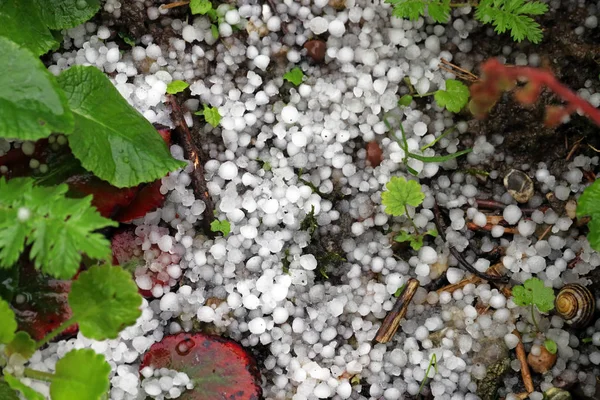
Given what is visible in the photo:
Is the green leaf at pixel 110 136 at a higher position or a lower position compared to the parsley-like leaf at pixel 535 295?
higher

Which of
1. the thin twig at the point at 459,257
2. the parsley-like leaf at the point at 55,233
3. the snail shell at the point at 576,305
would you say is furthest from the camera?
the thin twig at the point at 459,257

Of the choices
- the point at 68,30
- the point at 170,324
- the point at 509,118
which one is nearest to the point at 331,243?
the point at 170,324

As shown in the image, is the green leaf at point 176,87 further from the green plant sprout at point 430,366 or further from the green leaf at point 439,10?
the green plant sprout at point 430,366

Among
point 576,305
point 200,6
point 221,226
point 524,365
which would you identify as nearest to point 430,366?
point 524,365

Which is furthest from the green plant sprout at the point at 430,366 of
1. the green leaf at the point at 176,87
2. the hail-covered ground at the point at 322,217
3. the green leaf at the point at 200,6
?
the green leaf at the point at 200,6

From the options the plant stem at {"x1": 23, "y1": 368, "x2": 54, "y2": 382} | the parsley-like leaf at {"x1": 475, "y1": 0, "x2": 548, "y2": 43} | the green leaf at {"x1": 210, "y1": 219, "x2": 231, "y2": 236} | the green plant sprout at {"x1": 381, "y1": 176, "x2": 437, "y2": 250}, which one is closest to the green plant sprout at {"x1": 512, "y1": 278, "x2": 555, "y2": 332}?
the green plant sprout at {"x1": 381, "y1": 176, "x2": 437, "y2": 250}
